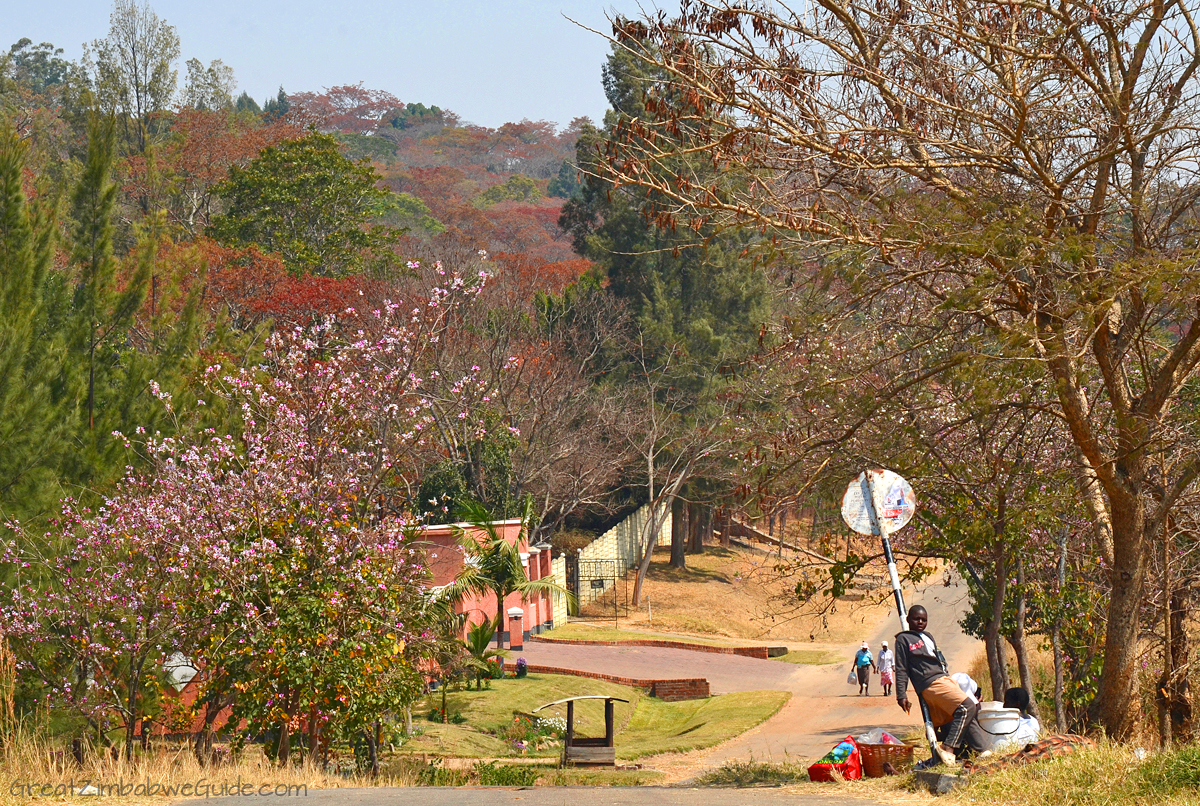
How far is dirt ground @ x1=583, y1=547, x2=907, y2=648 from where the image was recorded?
3562 cm

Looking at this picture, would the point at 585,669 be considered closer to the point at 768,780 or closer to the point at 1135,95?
the point at 768,780

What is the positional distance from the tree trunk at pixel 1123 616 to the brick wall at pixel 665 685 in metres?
14.2

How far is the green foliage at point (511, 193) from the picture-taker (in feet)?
297

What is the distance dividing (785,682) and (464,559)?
8.45 meters

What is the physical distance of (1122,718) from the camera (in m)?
9.69

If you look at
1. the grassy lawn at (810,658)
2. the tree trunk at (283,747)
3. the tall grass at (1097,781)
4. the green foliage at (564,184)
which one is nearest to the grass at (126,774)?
the tree trunk at (283,747)

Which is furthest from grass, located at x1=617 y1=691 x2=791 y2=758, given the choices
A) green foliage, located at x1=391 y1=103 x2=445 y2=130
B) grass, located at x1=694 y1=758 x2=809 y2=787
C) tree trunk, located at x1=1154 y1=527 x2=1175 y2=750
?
green foliage, located at x1=391 y1=103 x2=445 y2=130

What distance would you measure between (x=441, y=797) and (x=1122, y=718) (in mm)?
5919

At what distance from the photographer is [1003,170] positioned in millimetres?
9438

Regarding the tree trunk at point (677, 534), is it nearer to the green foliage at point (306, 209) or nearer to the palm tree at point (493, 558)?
the green foliage at point (306, 209)

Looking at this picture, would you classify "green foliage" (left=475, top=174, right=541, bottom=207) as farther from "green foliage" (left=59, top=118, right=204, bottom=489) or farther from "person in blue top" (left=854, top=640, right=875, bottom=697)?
"green foliage" (left=59, top=118, right=204, bottom=489)

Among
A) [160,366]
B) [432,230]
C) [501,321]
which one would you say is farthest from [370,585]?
[432,230]

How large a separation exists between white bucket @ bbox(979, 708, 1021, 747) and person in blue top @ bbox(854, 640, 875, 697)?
1611cm

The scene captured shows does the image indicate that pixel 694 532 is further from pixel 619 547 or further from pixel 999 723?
pixel 999 723
